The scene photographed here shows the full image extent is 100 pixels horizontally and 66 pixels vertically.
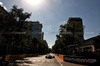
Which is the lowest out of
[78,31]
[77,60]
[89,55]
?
[77,60]

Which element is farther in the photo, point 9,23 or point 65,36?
point 65,36

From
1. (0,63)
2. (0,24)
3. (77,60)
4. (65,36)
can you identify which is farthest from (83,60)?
(0,24)

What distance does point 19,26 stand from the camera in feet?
96.3

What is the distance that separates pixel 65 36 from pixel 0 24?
2060 cm

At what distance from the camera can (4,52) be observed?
2570 cm

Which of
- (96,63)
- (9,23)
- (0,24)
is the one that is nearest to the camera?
(96,63)

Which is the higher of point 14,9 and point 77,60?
point 14,9

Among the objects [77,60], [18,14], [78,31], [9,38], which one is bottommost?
[77,60]

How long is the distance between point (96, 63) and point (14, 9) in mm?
27181

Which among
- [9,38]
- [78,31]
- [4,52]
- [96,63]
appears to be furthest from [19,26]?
[96,63]

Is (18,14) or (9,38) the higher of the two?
(18,14)

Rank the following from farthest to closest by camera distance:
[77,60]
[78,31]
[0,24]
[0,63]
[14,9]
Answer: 1. [78,31]
2. [14,9]
3. [0,24]
4. [77,60]
5. [0,63]

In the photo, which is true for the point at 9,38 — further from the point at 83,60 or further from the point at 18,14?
the point at 83,60

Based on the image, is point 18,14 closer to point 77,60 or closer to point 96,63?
point 77,60
